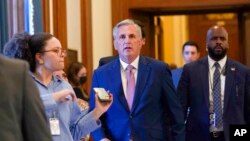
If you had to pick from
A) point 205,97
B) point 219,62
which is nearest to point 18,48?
point 205,97

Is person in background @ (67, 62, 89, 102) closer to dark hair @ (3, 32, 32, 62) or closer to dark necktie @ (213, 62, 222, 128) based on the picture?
dark necktie @ (213, 62, 222, 128)

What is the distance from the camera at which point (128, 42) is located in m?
4.81

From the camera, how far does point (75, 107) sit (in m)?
4.21

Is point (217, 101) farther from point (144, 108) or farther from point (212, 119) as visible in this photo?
point (144, 108)

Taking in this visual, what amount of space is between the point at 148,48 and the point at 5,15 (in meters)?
3.79

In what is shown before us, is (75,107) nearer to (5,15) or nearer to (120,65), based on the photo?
(120,65)

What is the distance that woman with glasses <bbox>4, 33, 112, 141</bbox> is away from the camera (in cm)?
386

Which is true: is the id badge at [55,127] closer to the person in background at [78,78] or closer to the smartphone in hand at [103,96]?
the smartphone in hand at [103,96]

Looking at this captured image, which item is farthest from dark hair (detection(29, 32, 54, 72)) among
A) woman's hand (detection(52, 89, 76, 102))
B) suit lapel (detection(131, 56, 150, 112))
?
suit lapel (detection(131, 56, 150, 112))

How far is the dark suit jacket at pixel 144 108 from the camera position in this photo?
4.73 meters

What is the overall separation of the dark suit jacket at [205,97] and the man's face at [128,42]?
3.07 feet

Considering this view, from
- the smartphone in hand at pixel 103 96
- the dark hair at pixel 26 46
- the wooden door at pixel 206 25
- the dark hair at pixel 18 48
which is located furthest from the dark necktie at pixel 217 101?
the wooden door at pixel 206 25

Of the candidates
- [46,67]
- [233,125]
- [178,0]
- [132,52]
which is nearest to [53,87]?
[46,67]

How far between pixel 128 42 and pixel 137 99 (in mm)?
422
